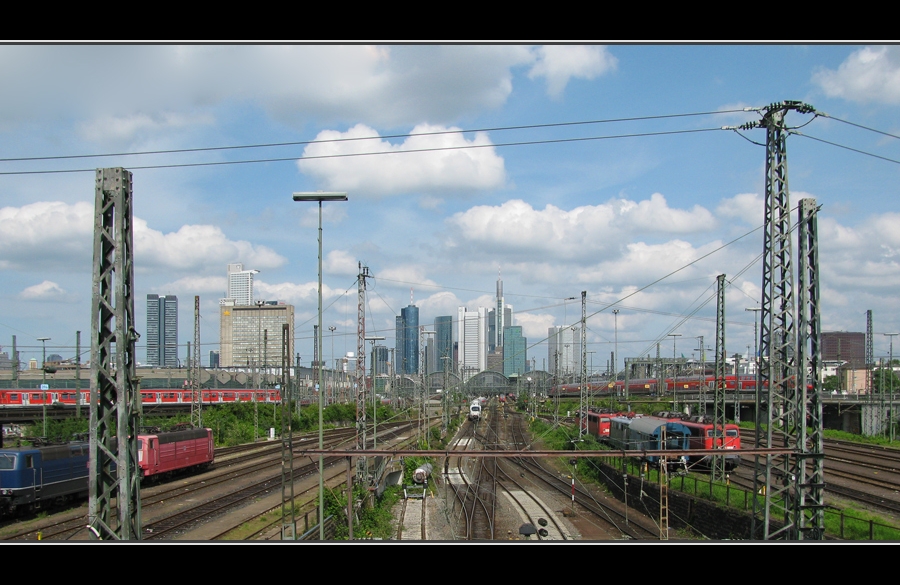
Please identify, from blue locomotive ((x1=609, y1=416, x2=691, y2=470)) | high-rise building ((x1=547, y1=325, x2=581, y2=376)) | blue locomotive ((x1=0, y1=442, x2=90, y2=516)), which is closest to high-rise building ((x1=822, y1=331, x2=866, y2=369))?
high-rise building ((x1=547, y1=325, x2=581, y2=376))

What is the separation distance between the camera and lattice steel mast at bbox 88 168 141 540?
10.3 metres

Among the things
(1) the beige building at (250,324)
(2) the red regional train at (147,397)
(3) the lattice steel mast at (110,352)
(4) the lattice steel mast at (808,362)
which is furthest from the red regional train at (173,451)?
(1) the beige building at (250,324)

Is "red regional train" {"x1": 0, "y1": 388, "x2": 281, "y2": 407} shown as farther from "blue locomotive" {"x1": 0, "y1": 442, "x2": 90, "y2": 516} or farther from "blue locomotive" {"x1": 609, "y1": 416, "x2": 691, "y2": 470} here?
"blue locomotive" {"x1": 609, "y1": 416, "x2": 691, "y2": 470}

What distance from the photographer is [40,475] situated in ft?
72.3

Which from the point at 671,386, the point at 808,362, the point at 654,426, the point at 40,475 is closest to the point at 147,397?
the point at 40,475

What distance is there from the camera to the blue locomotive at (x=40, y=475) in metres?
21.1

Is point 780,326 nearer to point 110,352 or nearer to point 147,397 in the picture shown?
point 110,352

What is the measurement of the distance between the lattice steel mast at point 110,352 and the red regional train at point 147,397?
36366 millimetres

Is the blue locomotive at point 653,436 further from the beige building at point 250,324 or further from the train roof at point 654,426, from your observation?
the beige building at point 250,324

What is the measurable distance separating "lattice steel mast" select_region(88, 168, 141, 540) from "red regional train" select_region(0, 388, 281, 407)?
36.4 meters

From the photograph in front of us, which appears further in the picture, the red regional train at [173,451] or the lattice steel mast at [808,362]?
the red regional train at [173,451]

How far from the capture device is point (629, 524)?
75.2 ft
